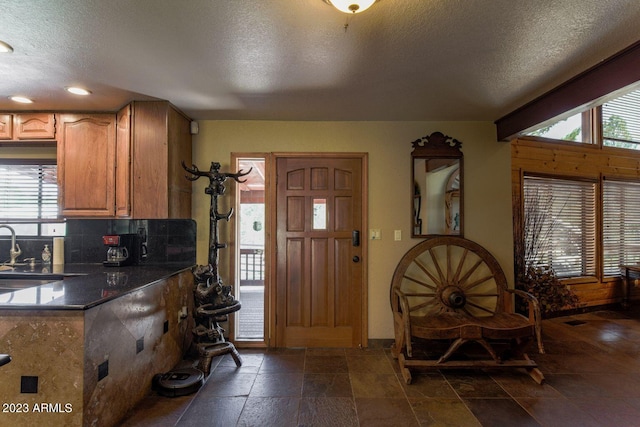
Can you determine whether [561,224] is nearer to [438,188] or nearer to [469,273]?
[469,273]

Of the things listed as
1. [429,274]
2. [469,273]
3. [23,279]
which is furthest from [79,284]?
[469,273]

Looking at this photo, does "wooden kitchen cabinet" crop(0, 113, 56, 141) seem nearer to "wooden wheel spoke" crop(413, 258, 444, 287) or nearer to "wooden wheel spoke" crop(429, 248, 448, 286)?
"wooden wheel spoke" crop(413, 258, 444, 287)

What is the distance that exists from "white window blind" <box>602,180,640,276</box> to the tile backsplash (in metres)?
5.77

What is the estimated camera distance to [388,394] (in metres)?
2.27

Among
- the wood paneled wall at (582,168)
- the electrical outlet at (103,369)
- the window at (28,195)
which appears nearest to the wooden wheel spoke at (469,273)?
the wood paneled wall at (582,168)

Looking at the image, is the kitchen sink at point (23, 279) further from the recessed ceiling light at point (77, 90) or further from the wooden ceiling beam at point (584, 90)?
the wooden ceiling beam at point (584, 90)

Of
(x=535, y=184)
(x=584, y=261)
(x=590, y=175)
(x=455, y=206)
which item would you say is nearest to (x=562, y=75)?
(x=455, y=206)

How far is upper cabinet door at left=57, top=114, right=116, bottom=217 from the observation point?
2.78 metres

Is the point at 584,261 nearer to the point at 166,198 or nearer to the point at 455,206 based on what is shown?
the point at 455,206

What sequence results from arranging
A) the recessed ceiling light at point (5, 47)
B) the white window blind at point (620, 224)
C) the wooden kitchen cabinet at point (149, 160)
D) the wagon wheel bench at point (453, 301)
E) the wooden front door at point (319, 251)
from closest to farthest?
the recessed ceiling light at point (5, 47)
the wagon wheel bench at point (453, 301)
the wooden kitchen cabinet at point (149, 160)
the wooden front door at point (319, 251)
the white window blind at point (620, 224)

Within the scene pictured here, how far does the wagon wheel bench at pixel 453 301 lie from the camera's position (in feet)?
8.36

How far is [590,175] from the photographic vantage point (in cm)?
439

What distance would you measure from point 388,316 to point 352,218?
1084 millimetres

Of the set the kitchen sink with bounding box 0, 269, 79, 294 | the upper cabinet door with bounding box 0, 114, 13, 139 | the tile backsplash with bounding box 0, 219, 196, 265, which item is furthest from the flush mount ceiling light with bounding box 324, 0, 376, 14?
the upper cabinet door with bounding box 0, 114, 13, 139
